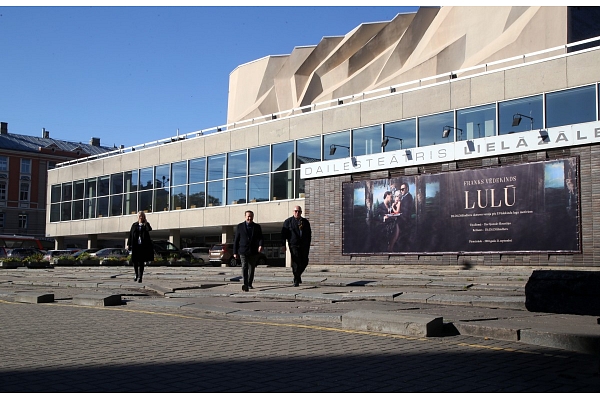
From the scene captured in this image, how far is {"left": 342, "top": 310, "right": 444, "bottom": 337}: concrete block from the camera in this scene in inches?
310

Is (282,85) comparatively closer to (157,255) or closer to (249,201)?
(249,201)

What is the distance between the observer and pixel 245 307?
1124cm

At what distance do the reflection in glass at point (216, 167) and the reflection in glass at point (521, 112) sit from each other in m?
19.5

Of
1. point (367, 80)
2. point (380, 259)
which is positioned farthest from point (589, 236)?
point (367, 80)

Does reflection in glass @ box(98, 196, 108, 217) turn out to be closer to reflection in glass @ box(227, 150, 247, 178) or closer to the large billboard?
reflection in glass @ box(227, 150, 247, 178)

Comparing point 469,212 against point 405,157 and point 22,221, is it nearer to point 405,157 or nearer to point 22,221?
point 405,157

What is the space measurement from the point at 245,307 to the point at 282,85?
41.0 m

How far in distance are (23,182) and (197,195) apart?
53.8m

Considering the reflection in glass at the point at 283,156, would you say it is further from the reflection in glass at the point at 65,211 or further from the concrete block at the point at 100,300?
the reflection in glass at the point at 65,211

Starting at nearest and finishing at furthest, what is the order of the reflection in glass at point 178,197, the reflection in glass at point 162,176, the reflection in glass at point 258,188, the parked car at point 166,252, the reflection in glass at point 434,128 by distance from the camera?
the reflection in glass at point 434,128 → the parked car at point 166,252 → the reflection in glass at point 258,188 → the reflection in glass at point 178,197 → the reflection in glass at point 162,176

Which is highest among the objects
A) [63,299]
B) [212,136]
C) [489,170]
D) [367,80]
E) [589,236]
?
[367,80]

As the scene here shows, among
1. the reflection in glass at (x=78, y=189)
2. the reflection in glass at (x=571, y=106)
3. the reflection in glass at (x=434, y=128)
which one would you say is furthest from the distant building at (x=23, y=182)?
the reflection in glass at (x=571, y=106)

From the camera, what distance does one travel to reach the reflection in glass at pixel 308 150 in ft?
113

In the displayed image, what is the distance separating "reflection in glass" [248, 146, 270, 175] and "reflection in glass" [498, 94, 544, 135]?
15.1 m
